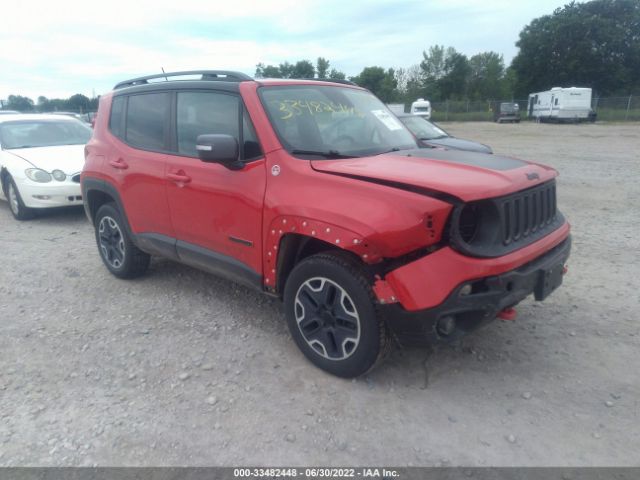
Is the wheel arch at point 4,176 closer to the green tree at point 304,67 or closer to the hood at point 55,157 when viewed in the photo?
the hood at point 55,157

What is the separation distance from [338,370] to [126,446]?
1304 millimetres

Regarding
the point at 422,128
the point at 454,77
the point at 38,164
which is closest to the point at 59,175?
the point at 38,164

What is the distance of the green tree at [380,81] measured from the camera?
62.0 meters

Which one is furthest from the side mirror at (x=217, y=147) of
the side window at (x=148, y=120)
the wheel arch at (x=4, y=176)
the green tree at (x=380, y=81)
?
the green tree at (x=380, y=81)

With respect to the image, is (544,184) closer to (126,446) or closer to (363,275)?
(363,275)

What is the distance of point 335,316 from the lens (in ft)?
10.1

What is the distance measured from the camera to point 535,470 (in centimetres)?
243

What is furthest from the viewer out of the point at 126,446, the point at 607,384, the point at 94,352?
the point at 94,352

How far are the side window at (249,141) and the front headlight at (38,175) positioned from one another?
5.17 m

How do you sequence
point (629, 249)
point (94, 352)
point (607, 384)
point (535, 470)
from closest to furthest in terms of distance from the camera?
point (535, 470), point (607, 384), point (94, 352), point (629, 249)

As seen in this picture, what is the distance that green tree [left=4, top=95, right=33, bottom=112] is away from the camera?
1348 inches

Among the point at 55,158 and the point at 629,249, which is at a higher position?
the point at 55,158

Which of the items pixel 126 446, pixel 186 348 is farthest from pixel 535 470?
pixel 186 348

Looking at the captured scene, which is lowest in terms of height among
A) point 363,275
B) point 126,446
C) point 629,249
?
point 126,446
